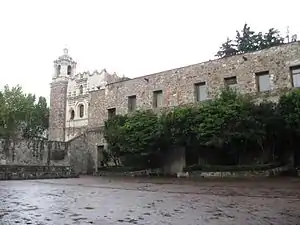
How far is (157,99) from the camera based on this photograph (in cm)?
2452

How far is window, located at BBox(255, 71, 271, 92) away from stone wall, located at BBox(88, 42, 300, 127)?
240 mm

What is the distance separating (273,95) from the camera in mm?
19078

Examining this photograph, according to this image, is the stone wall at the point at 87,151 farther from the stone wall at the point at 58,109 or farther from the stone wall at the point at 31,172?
the stone wall at the point at 58,109

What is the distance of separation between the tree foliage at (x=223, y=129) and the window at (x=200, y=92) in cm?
323

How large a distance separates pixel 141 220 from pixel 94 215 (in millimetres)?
707

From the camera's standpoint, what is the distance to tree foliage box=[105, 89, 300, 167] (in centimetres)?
1655

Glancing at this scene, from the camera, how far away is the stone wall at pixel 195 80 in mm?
19297

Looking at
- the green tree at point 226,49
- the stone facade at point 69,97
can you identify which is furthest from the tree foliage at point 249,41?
the stone facade at point 69,97

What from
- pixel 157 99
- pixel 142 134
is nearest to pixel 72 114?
pixel 157 99

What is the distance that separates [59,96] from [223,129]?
31136 mm

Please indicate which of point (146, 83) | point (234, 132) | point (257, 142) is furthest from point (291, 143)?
point (146, 83)

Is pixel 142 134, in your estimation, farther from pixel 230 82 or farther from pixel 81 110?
pixel 81 110

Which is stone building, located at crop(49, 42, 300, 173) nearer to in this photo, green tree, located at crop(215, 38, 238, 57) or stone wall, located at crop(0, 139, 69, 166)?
stone wall, located at crop(0, 139, 69, 166)

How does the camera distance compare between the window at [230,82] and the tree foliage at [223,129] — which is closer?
the tree foliage at [223,129]
